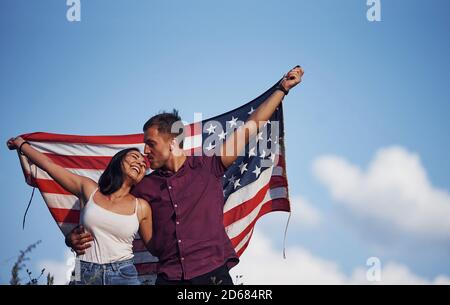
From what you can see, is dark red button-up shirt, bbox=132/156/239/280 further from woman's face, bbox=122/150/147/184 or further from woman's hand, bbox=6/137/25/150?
woman's hand, bbox=6/137/25/150

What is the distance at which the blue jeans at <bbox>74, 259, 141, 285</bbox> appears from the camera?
891 cm

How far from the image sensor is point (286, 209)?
37.1ft

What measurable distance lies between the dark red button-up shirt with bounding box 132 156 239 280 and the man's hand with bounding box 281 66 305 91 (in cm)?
149

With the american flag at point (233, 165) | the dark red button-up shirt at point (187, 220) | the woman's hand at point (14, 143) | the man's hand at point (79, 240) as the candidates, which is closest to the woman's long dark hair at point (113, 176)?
the dark red button-up shirt at point (187, 220)

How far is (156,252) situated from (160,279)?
1.39 feet

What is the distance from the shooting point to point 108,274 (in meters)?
9.02

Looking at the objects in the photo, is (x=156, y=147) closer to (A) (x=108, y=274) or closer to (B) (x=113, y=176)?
(B) (x=113, y=176)

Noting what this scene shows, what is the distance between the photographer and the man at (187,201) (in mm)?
9438

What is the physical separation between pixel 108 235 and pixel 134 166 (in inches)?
46.8

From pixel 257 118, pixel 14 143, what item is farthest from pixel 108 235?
pixel 257 118
